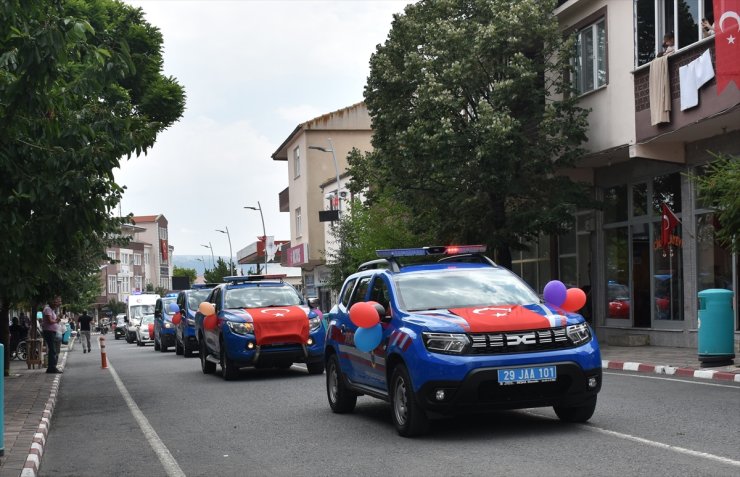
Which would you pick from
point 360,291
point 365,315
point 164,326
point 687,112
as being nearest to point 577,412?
point 365,315

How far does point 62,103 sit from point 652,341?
16630mm

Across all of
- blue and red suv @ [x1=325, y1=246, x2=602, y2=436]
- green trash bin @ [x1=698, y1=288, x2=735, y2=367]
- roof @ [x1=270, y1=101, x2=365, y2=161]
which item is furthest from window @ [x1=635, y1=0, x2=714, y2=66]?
roof @ [x1=270, y1=101, x2=365, y2=161]

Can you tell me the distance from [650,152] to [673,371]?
23.6 ft

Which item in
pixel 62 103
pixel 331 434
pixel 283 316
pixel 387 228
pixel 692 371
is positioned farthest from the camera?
pixel 387 228

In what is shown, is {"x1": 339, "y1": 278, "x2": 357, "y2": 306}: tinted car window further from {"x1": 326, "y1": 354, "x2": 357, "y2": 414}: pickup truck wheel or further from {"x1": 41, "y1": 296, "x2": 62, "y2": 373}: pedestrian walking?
{"x1": 41, "y1": 296, "x2": 62, "y2": 373}: pedestrian walking

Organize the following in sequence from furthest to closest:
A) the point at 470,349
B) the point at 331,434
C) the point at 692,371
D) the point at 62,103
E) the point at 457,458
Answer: the point at 692,371
the point at 62,103
the point at 331,434
the point at 470,349
the point at 457,458

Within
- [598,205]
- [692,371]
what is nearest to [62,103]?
[692,371]

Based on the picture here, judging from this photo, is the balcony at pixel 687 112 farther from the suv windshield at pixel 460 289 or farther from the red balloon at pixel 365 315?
the red balloon at pixel 365 315

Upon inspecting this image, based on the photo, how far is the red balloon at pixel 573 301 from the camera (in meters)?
11.6

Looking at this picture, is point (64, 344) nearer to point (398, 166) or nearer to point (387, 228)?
point (387, 228)

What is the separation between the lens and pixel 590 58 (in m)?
26.8

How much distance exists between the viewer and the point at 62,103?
14078mm

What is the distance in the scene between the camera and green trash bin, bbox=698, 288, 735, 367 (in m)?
17.9

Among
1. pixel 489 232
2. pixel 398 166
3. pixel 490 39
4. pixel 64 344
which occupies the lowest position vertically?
pixel 64 344
